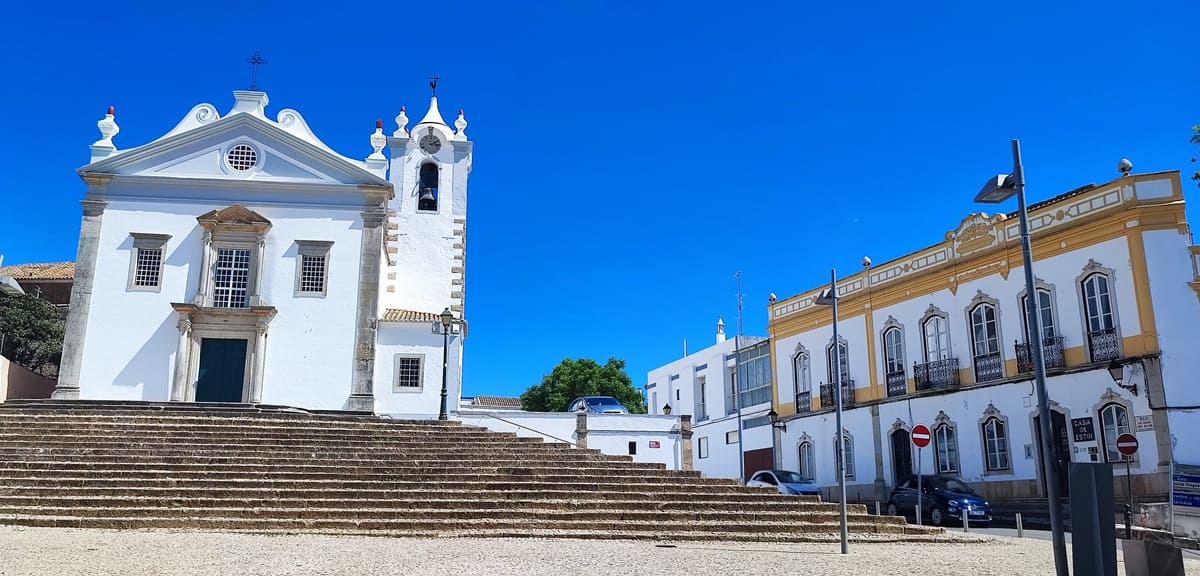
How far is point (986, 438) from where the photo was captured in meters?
22.4

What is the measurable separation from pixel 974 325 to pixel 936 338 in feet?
4.34

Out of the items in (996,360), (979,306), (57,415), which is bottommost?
(57,415)

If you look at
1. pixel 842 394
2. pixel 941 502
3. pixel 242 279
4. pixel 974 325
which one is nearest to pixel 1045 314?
pixel 974 325

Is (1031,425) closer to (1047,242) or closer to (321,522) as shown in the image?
(1047,242)

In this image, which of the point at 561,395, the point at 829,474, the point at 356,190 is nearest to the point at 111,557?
the point at 356,190

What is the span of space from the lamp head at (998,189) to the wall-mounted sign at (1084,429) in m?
13.5

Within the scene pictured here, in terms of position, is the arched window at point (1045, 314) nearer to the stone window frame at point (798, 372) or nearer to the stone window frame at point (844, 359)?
the stone window frame at point (844, 359)

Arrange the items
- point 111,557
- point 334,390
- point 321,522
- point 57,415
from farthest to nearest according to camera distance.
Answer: point 334,390
point 57,415
point 321,522
point 111,557

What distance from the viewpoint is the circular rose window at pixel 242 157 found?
23719 mm

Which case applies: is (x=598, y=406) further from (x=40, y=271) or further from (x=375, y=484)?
(x=40, y=271)

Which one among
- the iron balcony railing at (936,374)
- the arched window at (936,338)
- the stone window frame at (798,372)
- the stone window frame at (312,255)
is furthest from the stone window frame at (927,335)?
the stone window frame at (312,255)

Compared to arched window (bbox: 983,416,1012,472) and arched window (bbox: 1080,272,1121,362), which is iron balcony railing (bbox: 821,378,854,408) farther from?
arched window (bbox: 1080,272,1121,362)

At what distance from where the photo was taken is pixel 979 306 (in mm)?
23219

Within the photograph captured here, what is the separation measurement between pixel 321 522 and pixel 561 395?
37.1 meters
